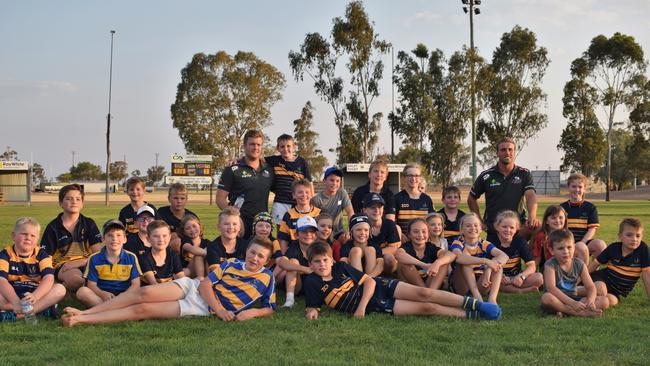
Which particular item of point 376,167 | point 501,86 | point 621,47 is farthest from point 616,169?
point 376,167

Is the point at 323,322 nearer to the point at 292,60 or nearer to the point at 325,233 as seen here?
the point at 325,233

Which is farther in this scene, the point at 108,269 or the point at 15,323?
the point at 108,269

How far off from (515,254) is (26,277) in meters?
4.91

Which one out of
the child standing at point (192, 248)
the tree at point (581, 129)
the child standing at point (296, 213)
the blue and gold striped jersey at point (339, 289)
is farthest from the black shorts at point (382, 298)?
the tree at point (581, 129)

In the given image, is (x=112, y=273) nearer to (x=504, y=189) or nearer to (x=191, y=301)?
(x=191, y=301)

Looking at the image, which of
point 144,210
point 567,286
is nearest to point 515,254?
point 567,286

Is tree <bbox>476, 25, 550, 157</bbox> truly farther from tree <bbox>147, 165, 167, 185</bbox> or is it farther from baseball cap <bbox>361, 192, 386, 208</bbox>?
tree <bbox>147, 165, 167, 185</bbox>

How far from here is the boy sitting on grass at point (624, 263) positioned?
5.69m

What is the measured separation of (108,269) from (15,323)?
34.2 inches

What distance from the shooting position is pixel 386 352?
404 centimetres

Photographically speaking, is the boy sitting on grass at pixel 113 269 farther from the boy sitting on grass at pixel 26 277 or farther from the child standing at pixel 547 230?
the child standing at pixel 547 230

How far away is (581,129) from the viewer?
1474 inches

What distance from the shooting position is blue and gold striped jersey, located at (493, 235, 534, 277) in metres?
6.21

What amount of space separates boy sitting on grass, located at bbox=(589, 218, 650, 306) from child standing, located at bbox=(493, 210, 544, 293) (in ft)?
2.01
